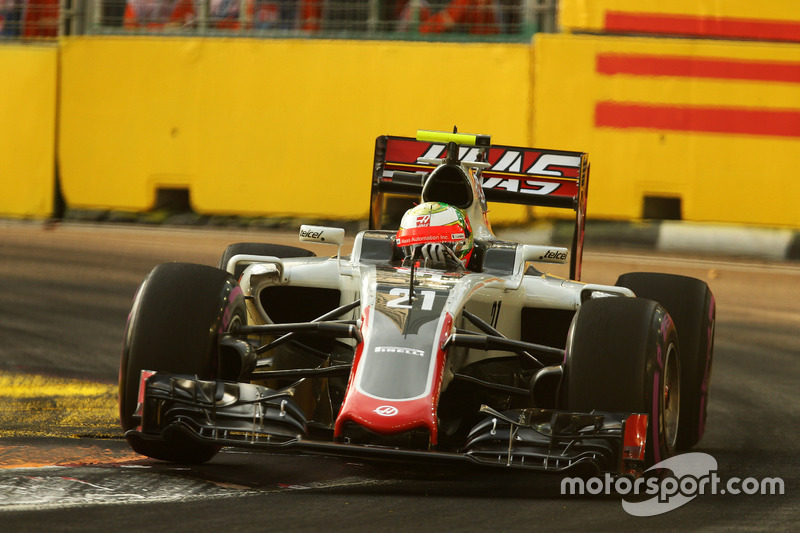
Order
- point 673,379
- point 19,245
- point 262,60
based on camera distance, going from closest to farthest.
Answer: point 673,379
point 19,245
point 262,60

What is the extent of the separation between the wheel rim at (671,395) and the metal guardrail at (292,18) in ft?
22.8

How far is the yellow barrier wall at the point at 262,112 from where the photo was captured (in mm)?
12352

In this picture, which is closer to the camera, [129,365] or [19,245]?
[129,365]

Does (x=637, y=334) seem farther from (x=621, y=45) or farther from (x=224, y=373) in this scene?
(x=621, y=45)

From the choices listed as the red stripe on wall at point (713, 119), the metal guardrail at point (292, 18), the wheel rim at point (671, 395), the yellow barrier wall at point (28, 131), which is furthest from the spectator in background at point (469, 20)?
the wheel rim at point (671, 395)

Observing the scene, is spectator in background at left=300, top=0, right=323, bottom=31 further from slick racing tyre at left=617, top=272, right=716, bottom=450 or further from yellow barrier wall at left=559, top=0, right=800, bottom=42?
slick racing tyre at left=617, top=272, right=716, bottom=450

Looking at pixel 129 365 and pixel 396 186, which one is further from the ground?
pixel 396 186

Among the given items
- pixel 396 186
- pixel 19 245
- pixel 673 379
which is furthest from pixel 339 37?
pixel 673 379

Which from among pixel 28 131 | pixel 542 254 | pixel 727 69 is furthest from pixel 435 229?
pixel 28 131

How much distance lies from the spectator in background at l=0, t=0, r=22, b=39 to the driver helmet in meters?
8.50

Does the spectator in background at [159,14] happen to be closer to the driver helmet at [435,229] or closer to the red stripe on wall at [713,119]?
the red stripe on wall at [713,119]

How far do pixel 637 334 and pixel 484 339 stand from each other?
0.60m

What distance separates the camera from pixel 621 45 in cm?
1215

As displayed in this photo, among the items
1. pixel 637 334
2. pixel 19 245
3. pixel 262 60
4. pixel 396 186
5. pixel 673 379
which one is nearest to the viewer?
pixel 637 334
